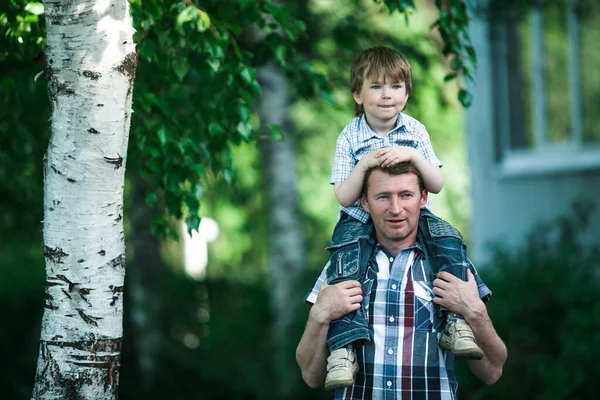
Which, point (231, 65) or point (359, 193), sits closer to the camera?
point (359, 193)

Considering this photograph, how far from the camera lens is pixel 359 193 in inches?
138

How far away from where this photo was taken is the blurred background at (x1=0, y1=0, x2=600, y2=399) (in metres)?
4.68

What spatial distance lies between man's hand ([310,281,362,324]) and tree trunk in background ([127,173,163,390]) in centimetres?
712

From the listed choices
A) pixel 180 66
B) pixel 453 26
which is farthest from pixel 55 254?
pixel 453 26

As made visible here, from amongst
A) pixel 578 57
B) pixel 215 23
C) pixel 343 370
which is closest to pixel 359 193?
pixel 343 370

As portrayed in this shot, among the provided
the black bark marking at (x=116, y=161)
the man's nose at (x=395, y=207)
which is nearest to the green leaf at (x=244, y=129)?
the black bark marking at (x=116, y=161)

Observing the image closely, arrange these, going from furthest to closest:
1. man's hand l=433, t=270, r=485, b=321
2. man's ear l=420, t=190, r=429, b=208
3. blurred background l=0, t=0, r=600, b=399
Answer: blurred background l=0, t=0, r=600, b=399
man's ear l=420, t=190, r=429, b=208
man's hand l=433, t=270, r=485, b=321

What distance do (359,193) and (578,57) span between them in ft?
24.4

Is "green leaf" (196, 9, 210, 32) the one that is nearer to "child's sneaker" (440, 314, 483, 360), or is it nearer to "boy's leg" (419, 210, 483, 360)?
"boy's leg" (419, 210, 483, 360)

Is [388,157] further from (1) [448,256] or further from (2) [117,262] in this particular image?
(2) [117,262]

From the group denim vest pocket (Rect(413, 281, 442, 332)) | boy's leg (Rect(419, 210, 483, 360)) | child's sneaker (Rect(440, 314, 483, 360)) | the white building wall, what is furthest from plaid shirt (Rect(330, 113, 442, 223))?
the white building wall

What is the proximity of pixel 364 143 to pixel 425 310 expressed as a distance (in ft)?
2.05

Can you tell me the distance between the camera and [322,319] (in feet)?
11.5

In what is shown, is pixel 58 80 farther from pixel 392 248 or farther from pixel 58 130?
pixel 392 248
